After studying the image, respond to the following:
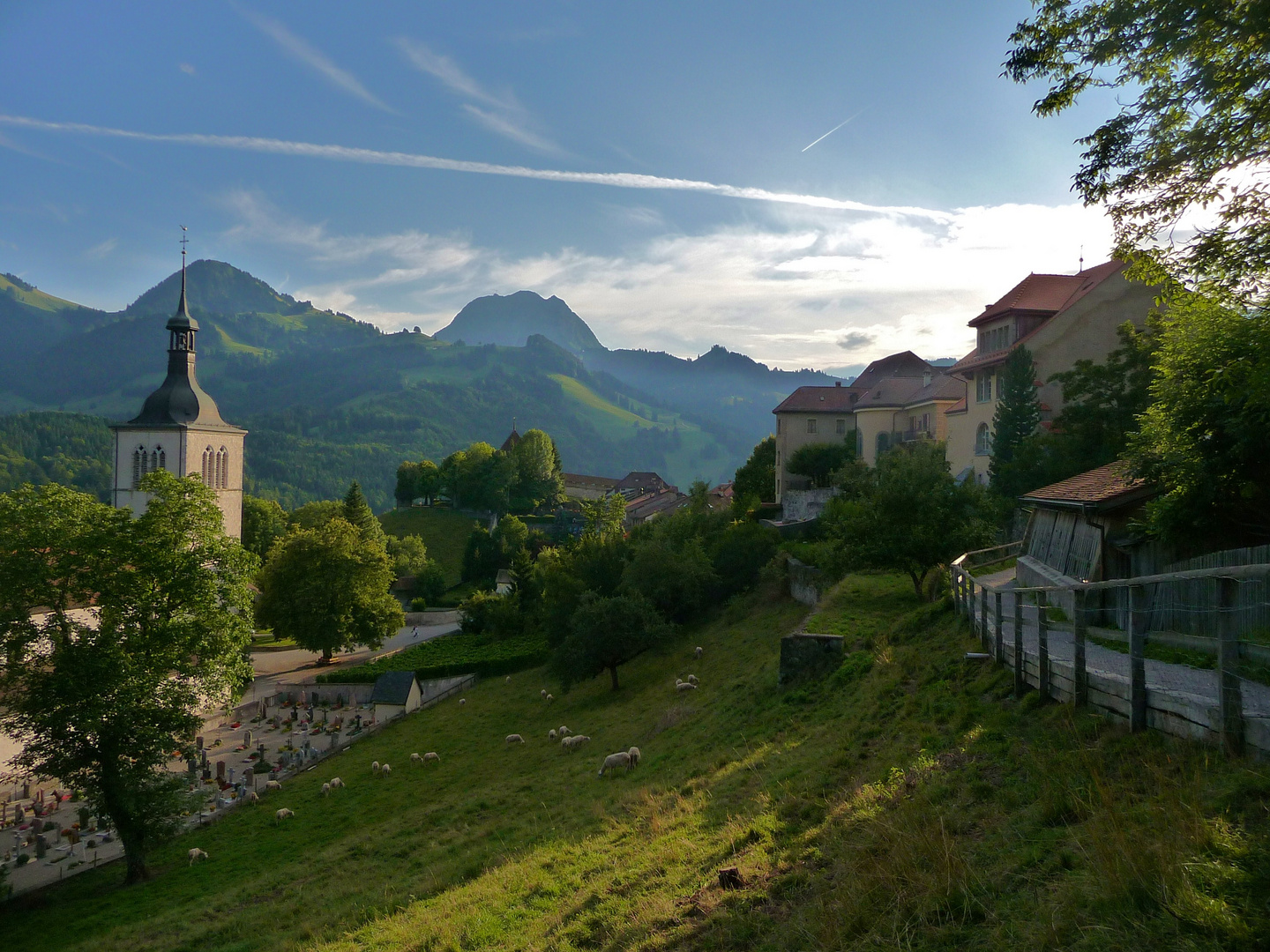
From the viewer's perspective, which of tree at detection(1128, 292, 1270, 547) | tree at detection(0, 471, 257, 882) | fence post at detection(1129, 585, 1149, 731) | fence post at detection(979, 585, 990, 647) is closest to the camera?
fence post at detection(1129, 585, 1149, 731)

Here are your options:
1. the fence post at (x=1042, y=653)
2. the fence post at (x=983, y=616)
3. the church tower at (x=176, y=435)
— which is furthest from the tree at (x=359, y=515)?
the fence post at (x=1042, y=653)

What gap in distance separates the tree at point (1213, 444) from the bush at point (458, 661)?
136ft

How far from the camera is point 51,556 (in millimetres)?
21766

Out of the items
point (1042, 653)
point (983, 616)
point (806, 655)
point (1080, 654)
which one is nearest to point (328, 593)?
point (806, 655)

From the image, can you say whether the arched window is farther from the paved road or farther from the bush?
the bush

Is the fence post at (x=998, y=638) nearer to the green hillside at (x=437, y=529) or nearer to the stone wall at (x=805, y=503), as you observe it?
the stone wall at (x=805, y=503)

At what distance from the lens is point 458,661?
5016 centimetres

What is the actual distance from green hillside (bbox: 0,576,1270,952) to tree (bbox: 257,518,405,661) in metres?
28.1

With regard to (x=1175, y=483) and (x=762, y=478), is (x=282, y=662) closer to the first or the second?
(x=762, y=478)

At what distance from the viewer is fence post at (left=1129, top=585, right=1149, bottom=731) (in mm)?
6914

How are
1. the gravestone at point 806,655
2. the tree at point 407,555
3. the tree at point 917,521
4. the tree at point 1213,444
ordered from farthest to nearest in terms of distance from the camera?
the tree at point 407,555 < the tree at point 917,521 < the gravestone at point 806,655 < the tree at point 1213,444

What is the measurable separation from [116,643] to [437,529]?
83.4m

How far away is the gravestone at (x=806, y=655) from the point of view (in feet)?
60.8

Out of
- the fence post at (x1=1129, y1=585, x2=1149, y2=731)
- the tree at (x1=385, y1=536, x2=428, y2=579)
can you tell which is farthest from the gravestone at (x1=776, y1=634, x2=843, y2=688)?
the tree at (x1=385, y1=536, x2=428, y2=579)
